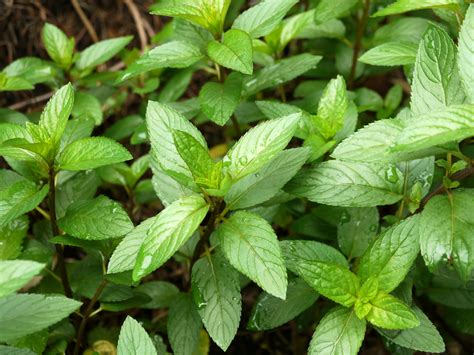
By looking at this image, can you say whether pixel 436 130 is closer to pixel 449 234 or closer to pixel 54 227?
pixel 449 234

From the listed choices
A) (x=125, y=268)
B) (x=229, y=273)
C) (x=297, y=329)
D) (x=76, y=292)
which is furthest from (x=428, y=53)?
(x=76, y=292)

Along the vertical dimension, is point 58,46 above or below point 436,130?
below

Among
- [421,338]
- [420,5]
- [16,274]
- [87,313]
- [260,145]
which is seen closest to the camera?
[16,274]

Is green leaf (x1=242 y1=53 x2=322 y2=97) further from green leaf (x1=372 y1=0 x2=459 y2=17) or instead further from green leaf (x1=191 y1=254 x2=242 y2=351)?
green leaf (x1=191 y1=254 x2=242 y2=351)

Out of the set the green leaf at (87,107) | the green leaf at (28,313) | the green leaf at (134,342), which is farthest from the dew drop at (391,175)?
the green leaf at (87,107)

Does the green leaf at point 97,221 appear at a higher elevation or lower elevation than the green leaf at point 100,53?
lower

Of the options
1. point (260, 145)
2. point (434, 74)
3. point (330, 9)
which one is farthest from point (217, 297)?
point (330, 9)

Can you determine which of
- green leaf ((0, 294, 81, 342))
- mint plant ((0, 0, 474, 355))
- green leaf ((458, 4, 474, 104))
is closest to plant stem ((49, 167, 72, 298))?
mint plant ((0, 0, 474, 355))

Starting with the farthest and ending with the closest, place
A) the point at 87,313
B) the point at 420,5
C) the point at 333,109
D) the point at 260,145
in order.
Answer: the point at 87,313
the point at 333,109
the point at 420,5
the point at 260,145

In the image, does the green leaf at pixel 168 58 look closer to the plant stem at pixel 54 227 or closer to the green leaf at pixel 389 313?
the plant stem at pixel 54 227

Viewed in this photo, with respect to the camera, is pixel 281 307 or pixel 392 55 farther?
pixel 392 55
